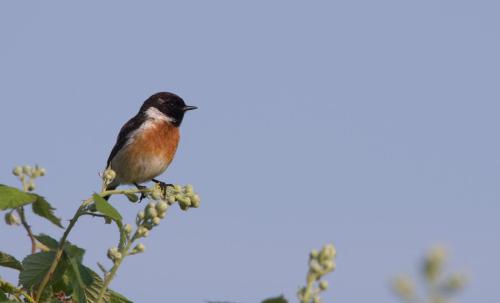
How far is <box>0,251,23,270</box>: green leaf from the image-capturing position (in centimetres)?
359

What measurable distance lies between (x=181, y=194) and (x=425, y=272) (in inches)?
140

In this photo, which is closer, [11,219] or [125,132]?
[11,219]

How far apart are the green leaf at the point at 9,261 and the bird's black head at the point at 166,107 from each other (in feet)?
24.3

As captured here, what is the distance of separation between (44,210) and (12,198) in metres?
0.25

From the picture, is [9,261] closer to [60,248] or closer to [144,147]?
[60,248]

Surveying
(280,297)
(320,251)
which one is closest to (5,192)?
(280,297)

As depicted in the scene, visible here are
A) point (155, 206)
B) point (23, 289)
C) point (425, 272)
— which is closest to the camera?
point (425, 272)

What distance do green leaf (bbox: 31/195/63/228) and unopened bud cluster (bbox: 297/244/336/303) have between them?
2070 mm

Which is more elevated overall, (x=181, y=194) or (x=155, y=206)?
(x=181, y=194)

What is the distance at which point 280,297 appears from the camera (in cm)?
198

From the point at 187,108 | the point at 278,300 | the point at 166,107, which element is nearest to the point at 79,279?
the point at 278,300

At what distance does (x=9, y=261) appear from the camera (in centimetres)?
361

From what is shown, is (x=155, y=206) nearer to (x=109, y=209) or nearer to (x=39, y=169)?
(x=109, y=209)

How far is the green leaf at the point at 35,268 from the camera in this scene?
11.1 ft
